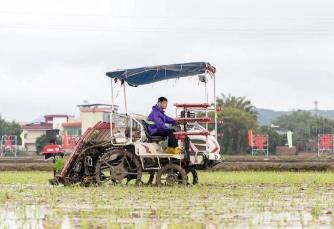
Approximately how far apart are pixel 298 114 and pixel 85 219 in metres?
157

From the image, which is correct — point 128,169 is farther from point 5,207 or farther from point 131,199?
point 5,207

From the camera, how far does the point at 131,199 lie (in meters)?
13.7

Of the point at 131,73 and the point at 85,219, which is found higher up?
the point at 131,73

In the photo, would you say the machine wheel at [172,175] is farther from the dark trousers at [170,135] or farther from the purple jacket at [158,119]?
the purple jacket at [158,119]


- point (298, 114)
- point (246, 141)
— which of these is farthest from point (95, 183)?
point (298, 114)

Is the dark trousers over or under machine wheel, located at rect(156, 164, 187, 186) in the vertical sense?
over

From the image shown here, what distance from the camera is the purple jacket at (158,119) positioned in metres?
17.5

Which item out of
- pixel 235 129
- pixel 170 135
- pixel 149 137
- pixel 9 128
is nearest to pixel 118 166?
pixel 149 137

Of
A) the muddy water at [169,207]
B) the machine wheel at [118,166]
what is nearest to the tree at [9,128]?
Result: the machine wheel at [118,166]

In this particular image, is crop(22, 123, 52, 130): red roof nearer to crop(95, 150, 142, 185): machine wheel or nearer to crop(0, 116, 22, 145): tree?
crop(0, 116, 22, 145): tree

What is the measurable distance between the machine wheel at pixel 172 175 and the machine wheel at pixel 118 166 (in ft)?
1.62

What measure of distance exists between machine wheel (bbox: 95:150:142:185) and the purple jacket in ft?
2.46

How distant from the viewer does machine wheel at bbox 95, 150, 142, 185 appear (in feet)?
58.6

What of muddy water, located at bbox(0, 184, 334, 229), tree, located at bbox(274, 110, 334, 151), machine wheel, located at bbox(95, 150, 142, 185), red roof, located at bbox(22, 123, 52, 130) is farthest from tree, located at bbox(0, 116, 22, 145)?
muddy water, located at bbox(0, 184, 334, 229)
